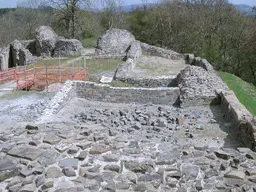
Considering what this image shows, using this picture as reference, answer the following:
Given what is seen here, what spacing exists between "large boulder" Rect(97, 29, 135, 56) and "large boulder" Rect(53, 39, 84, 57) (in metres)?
1.55

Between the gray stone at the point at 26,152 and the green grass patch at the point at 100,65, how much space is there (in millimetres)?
12418

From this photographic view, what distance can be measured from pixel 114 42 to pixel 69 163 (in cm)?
2098

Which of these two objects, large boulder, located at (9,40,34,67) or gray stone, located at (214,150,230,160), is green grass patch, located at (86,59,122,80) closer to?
large boulder, located at (9,40,34,67)

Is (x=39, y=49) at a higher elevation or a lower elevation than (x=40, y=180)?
higher

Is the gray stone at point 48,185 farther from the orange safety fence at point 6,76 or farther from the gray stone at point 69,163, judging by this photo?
the orange safety fence at point 6,76

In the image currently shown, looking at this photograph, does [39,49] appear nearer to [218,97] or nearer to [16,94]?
[16,94]

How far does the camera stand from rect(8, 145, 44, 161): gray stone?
5.08 m

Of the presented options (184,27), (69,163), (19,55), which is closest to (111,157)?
(69,163)

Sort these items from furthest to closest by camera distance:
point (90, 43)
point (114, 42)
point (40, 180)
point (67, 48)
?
point (90, 43) → point (114, 42) → point (67, 48) → point (40, 180)

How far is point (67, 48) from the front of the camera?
25.2 metres

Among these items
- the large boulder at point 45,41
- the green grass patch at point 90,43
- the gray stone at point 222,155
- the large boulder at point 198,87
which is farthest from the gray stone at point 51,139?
the green grass patch at point 90,43

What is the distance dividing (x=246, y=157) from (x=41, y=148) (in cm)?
309

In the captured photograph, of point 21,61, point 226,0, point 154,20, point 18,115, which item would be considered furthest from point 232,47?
point 18,115

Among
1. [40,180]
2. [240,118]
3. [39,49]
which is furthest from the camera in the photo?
[39,49]
